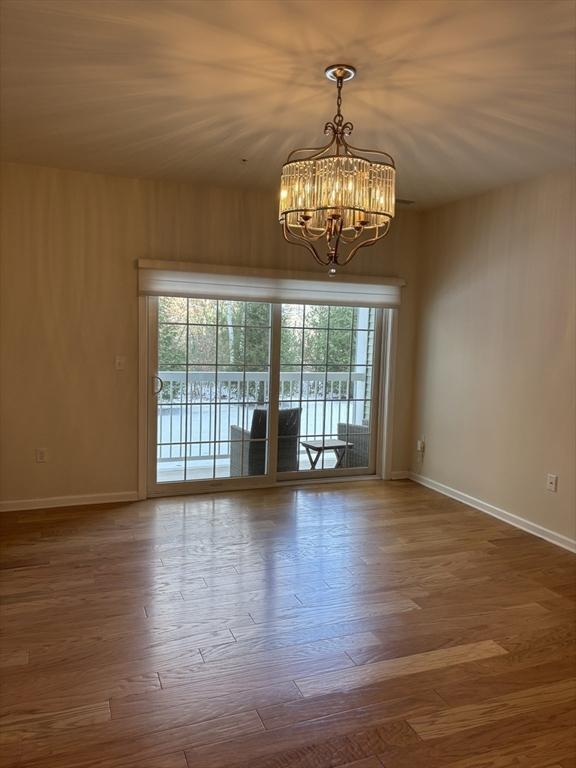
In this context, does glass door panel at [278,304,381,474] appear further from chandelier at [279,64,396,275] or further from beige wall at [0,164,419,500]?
chandelier at [279,64,396,275]

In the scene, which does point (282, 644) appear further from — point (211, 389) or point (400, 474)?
point (400, 474)

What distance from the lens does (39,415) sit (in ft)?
14.2

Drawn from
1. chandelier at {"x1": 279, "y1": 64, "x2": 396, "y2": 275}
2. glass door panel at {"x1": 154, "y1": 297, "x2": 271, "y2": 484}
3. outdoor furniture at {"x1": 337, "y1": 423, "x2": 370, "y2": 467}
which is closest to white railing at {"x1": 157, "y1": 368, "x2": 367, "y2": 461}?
glass door panel at {"x1": 154, "y1": 297, "x2": 271, "y2": 484}

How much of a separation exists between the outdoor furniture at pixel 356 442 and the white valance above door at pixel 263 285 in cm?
121

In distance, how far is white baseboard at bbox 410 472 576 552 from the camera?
3.91 metres

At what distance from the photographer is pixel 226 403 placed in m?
4.98

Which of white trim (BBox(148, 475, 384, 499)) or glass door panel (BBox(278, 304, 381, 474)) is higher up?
glass door panel (BBox(278, 304, 381, 474))

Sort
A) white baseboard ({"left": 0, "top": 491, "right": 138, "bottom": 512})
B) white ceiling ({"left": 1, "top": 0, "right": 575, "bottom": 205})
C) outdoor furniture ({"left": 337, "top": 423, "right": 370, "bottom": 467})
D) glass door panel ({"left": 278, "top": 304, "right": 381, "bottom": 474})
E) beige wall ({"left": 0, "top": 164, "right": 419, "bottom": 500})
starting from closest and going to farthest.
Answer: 1. white ceiling ({"left": 1, "top": 0, "right": 575, "bottom": 205})
2. beige wall ({"left": 0, "top": 164, "right": 419, "bottom": 500})
3. white baseboard ({"left": 0, "top": 491, "right": 138, "bottom": 512})
4. glass door panel ({"left": 278, "top": 304, "right": 381, "bottom": 474})
5. outdoor furniture ({"left": 337, "top": 423, "right": 370, "bottom": 467})

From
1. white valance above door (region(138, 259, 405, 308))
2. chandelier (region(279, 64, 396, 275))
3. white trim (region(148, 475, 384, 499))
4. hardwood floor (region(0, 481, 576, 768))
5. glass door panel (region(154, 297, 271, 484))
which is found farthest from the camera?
white trim (region(148, 475, 384, 499))

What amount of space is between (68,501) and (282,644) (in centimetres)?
258

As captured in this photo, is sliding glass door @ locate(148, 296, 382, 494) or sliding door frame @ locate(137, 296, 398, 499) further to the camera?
sliding glass door @ locate(148, 296, 382, 494)

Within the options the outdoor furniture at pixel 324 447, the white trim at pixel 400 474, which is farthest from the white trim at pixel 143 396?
the white trim at pixel 400 474

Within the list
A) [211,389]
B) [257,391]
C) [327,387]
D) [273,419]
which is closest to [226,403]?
[211,389]

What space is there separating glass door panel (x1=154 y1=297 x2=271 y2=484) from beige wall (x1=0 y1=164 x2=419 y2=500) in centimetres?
28
